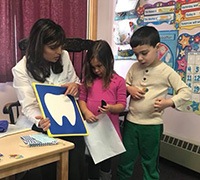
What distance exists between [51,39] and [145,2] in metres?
1.31

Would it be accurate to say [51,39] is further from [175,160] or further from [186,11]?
[175,160]

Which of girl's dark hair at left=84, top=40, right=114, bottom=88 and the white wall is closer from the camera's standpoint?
girl's dark hair at left=84, top=40, right=114, bottom=88

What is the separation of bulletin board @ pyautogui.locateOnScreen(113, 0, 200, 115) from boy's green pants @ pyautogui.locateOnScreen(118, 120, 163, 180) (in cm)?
73

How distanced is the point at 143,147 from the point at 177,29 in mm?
1128

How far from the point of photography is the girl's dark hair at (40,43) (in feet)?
4.99

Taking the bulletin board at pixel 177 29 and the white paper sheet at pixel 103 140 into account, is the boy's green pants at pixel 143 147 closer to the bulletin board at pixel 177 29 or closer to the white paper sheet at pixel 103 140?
the white paper sheet at pixel 103 140

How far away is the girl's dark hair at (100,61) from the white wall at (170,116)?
0.98 meters

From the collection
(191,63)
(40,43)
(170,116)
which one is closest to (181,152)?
(170,116)

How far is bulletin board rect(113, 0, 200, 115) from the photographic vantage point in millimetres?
2127

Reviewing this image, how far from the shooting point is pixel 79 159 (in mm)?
1526

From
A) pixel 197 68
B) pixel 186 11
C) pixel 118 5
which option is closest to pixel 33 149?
pixel 197 68

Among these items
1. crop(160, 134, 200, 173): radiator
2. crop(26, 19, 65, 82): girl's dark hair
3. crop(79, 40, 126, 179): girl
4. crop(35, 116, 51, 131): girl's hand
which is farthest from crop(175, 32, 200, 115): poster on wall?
crop(35, 116, 51, 131): girl's hand

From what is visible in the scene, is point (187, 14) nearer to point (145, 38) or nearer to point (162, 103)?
point (145, 38)

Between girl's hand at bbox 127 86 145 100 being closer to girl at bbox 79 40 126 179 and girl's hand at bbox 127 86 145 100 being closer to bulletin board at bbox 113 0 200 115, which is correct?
girl at bbox 79 40 126 179
